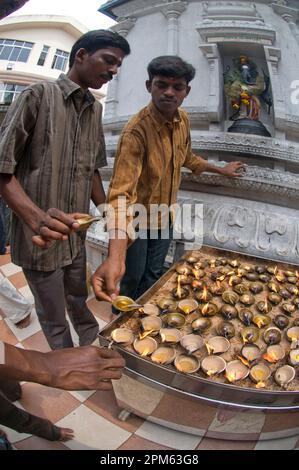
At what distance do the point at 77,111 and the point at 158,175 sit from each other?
409 millimetres

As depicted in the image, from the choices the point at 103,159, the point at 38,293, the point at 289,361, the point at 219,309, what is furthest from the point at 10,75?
the point at 289,361

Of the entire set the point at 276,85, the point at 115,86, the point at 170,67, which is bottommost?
the point at 170,67

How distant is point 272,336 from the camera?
2.89ft

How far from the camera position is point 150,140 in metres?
0.96

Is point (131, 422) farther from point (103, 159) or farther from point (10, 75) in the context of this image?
point (10, 75)

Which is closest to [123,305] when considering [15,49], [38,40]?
[38,40]

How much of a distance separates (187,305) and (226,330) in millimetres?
187

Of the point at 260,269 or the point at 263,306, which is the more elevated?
the point at 260,269

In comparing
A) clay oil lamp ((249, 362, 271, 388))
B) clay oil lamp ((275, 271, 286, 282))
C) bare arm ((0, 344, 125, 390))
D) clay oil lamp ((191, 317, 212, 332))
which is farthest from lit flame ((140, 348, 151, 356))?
clay oil lamp ((275, 271, 286, 282))

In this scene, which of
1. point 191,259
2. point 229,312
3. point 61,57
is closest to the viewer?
point 229,312

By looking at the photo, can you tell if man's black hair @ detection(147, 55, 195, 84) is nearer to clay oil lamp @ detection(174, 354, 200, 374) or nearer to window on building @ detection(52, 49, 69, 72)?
clay oil lamp @ detection(174, 354, 200, 374)

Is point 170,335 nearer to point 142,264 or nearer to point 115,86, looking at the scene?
point 142,264

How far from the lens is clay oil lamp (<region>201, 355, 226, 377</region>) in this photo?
713 millimetres

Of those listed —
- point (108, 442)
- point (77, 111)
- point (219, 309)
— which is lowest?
point (108, 442)
